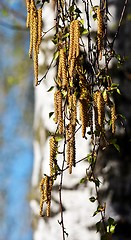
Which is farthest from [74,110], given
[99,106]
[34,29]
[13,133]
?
[13,133]

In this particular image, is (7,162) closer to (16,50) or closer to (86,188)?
(16,50)

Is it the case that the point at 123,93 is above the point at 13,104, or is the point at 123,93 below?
below

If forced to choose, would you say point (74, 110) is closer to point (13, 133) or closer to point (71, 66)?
point (71, 66)

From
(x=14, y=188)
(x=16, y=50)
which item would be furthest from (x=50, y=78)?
(x=14, y=188)

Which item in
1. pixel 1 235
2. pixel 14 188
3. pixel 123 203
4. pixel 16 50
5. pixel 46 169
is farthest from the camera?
pixel 14 188

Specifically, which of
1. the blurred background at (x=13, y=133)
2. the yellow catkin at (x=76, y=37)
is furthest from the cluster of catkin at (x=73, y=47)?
the blurred background at (x=13, y=133)

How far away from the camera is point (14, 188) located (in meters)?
11.4

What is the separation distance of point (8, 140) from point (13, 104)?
1.71 feet

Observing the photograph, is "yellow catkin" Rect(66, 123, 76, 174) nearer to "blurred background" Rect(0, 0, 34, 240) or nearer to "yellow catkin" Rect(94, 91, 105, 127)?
"yellow catkin" Rect(94, 91, 105, 127)

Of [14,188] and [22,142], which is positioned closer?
[22,142]

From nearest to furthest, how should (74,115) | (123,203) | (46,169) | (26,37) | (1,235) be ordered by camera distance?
(74,115)
(123,203)
(46,169)
(26,37)
(1,235)

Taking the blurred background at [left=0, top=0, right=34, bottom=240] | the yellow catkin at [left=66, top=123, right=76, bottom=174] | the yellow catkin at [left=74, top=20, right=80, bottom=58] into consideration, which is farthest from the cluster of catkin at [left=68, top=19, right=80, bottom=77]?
the blurred background at [left=0, top=0, right=34, bottom=240]

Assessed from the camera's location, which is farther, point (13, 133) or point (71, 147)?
point (13, 133)

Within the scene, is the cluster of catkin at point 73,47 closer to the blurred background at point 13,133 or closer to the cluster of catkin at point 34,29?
the cluster of catkin at point 34,29
